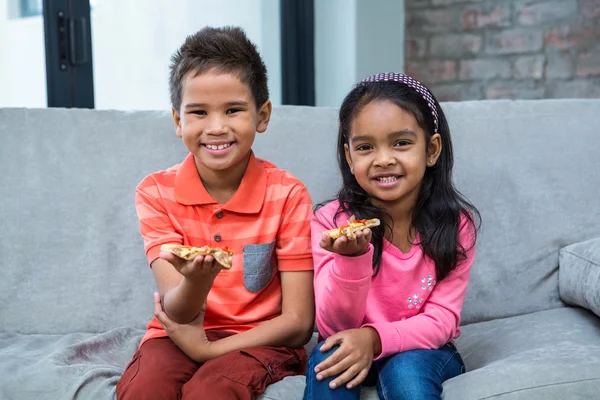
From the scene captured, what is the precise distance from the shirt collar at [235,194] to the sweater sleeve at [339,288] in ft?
0.49

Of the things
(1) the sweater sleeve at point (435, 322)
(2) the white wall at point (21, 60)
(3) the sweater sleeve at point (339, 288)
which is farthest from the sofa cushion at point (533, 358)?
(2) the white wall at point (21, 60)

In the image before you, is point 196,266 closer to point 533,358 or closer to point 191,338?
point 191,338

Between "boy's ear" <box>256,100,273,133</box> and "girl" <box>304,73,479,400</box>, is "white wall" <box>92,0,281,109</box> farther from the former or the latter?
"girl" <box>304,73,479,400</box>

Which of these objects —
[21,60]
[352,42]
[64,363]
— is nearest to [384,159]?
[64,363]

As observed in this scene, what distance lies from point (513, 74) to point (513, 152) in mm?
1989

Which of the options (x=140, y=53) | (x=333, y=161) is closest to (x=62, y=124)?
(x=333, y=161)

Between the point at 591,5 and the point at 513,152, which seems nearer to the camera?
the point at 513,152

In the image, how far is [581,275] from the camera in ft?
5.65

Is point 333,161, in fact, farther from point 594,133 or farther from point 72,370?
point 72,370

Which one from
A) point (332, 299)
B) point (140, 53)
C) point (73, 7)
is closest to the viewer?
point (332, 299)

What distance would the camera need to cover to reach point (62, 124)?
6.07 feet

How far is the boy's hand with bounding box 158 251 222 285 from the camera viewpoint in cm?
123

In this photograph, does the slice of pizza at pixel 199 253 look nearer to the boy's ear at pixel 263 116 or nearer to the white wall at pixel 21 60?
the boy's ear at pixel 263 116

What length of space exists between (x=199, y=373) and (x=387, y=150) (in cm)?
56
